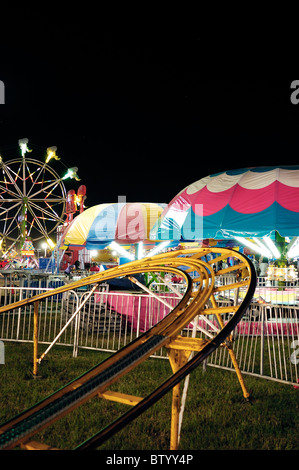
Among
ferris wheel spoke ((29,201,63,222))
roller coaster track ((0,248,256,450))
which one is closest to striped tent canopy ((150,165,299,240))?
roller coaster track ((0,248,256,450))

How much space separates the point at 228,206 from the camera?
356 inches

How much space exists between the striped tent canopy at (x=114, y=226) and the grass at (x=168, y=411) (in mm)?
7193

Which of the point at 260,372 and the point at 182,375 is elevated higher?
the point at 182,375

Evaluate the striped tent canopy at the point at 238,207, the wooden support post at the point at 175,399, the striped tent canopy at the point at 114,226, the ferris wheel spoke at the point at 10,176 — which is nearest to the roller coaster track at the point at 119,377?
the wooden support post at the point at 175,399

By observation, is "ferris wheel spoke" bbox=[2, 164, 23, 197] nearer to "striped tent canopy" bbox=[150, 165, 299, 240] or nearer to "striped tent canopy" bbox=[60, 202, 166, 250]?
"striped tent canopy" bbox=[60, 202, 166, 250]

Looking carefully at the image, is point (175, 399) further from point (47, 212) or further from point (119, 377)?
point (47, 212)

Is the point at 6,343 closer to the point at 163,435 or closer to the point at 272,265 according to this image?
the point at 163,435

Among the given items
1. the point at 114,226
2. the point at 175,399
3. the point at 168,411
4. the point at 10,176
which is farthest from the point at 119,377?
the point at 10,176

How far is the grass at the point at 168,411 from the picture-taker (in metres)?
3.51

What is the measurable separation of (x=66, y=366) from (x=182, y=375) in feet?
14.3

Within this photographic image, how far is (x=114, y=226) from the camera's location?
44.0 feet

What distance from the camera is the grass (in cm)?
351

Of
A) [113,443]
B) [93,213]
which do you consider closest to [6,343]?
[113,443]

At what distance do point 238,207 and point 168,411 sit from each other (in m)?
5.70
